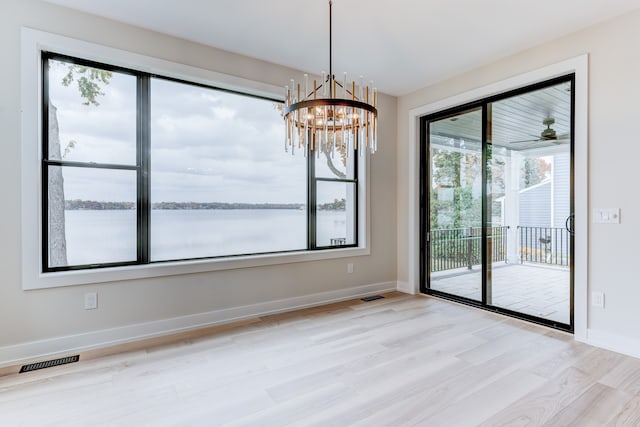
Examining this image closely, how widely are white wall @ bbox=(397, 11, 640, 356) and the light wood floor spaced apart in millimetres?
293

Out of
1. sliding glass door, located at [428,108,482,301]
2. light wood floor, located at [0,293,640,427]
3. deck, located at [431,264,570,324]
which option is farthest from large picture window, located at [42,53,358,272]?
deck, located at [431,264,570,324]

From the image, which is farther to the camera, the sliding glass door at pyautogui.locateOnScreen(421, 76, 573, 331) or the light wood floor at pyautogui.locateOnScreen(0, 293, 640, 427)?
the sliding glass door at pyautogui.locateOnScreen(421, 76, 573, 331)

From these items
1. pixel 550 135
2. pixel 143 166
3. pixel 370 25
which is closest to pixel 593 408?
pixel 550 135

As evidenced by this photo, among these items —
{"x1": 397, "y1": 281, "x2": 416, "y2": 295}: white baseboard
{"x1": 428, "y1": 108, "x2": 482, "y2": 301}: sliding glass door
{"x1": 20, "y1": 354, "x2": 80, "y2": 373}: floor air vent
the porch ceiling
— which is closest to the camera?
{"x1": 20, "y1": 354, "x2": 80, "y2": 373}: floor air vent

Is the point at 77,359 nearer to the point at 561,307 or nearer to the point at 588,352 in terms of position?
the point at 588,352


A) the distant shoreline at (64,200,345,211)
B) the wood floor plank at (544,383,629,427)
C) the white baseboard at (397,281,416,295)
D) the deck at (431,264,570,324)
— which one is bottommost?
the wood floor plank at (544,383,629,427)

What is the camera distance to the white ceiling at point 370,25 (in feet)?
8.57

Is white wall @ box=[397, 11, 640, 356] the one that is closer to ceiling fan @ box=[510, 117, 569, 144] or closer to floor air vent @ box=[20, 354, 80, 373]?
ceiling fan @ box=[510, 117, 569, 144]

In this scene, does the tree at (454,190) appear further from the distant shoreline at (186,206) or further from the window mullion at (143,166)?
the window mullion at (143,166)

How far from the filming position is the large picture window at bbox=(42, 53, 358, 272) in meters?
2.78

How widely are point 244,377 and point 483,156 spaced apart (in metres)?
3.45

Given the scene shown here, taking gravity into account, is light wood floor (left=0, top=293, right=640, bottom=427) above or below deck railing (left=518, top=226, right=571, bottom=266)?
below

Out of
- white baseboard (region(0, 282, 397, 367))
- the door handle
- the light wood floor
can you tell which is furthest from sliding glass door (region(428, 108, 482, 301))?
white baseboard (region(0, 282, 397, 367))

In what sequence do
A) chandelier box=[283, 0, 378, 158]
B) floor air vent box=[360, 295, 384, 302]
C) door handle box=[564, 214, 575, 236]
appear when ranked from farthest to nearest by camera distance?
floor air vent box=[360, 295, 384, 302] < door handle box=[564, 214, 575, 236] < chandelier box=[283, 0, 378, 158]
